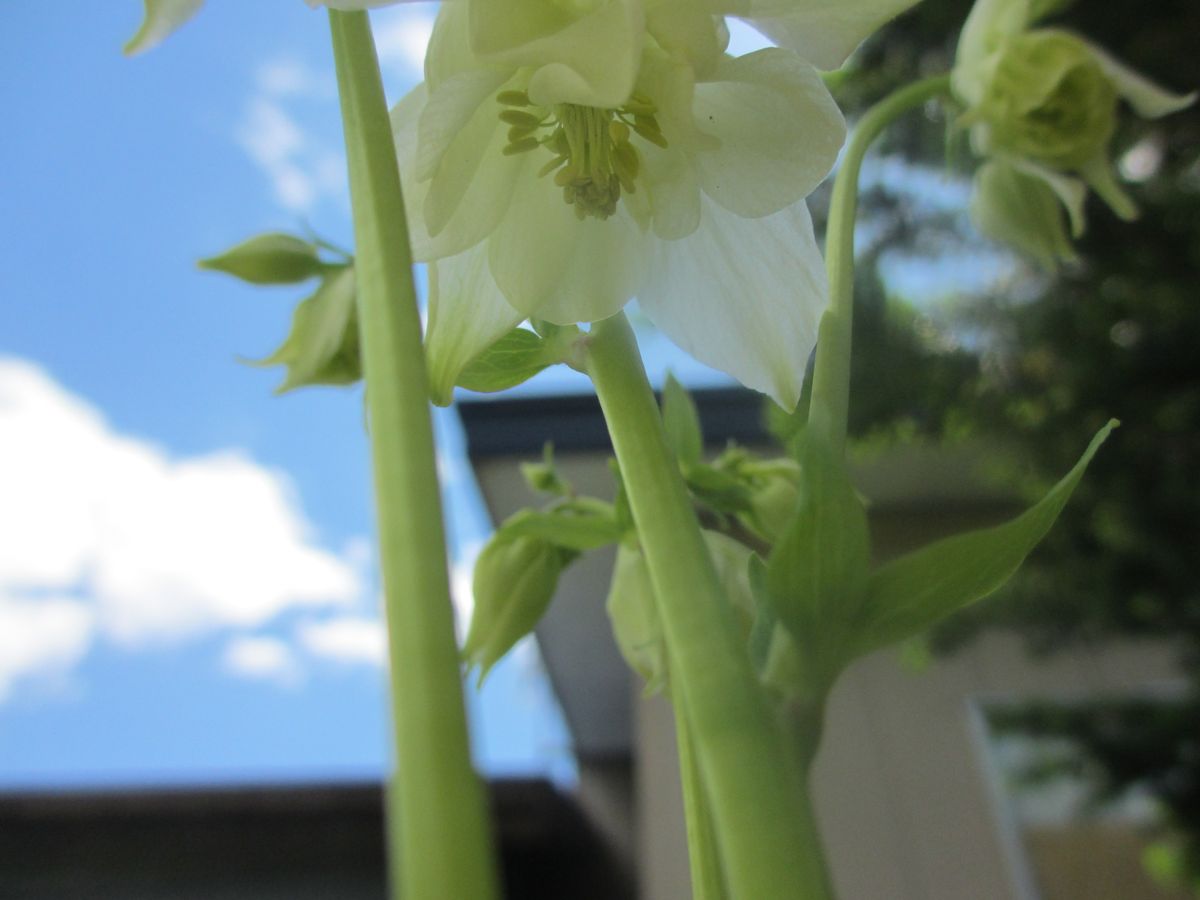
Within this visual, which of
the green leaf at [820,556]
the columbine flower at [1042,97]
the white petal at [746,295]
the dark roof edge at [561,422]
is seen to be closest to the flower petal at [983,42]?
the columbine flower at [1042,97]

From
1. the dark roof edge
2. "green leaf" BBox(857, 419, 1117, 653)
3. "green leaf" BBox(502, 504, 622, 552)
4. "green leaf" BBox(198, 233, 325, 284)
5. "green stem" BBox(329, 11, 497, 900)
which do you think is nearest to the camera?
"green stem" BBox(329, 11, 497, 900)

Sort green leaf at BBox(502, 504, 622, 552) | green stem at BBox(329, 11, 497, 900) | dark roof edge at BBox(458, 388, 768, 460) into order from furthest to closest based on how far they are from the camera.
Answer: dark roof edge at BBox(458, 388, 768, 460)
green leaf at BBox(502, 504, 622, 552)
green stem at BBox(329, 11, 497, 900)

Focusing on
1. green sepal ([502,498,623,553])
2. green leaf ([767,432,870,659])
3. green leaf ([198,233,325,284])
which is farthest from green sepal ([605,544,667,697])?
green leaf ([198,233,325,284])

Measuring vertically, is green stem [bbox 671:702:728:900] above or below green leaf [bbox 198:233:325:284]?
below

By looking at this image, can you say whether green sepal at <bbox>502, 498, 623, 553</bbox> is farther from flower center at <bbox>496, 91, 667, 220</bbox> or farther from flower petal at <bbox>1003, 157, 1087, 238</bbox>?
flower petal at <bbox>1003, 157, 1087, 238</bbox>

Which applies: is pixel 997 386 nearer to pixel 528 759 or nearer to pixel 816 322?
pixel 816 322

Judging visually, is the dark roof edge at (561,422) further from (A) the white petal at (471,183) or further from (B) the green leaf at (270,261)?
(A) the white petal at (471,183)
